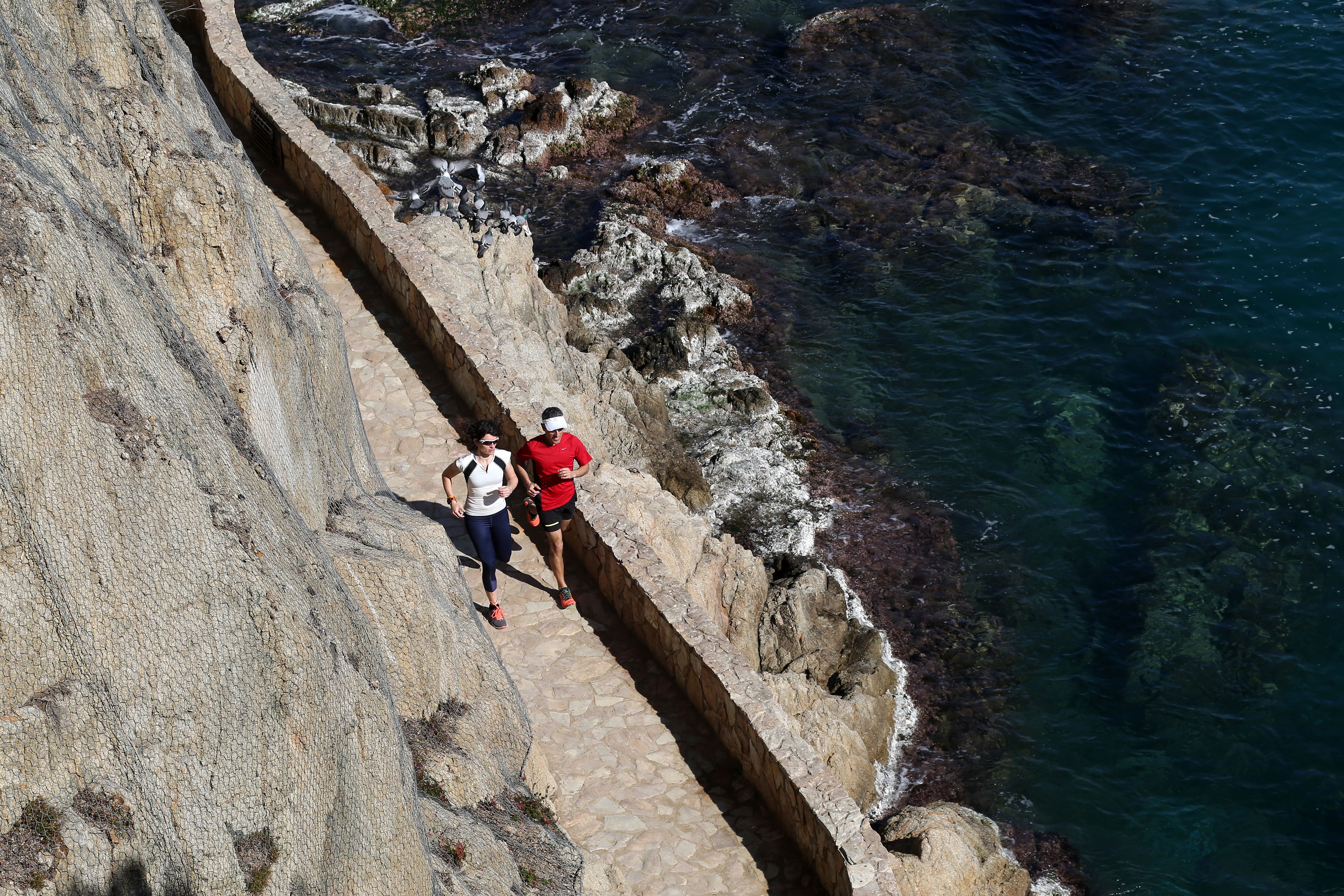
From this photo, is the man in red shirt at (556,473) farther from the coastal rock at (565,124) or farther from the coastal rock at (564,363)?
the coastal rock at (565,124)

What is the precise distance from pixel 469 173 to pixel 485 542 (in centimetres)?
1416

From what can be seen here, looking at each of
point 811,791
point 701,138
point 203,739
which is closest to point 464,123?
point 701,138

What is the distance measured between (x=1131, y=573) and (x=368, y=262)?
13222 mm

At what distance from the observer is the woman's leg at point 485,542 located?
11.7 metres

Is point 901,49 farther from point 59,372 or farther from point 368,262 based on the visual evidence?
point 59,372

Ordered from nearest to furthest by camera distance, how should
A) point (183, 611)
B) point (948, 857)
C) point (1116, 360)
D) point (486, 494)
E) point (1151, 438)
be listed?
1. point (183, 611)
2. point (486, 494)
3. point (948, 857)
4. point (1151, 438)
5. point (1116, 360)

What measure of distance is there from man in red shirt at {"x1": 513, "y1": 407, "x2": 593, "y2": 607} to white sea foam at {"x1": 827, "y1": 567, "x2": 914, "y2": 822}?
631 cm

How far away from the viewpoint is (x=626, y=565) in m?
12.1

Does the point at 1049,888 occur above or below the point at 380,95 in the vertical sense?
below

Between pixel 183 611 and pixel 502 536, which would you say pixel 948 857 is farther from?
pixel 183 611

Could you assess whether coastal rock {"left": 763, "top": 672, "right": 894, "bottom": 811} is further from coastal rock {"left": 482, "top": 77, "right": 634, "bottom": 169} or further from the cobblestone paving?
coastal rock {"left": 482, "top": 77, "right": 634, "bottom": 169}

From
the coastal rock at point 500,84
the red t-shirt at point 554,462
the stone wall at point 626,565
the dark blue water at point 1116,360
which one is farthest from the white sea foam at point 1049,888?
the coastal rock at point 500,84

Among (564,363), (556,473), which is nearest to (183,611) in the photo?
(556,473)

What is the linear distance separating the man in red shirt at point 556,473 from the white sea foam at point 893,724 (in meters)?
6.31
